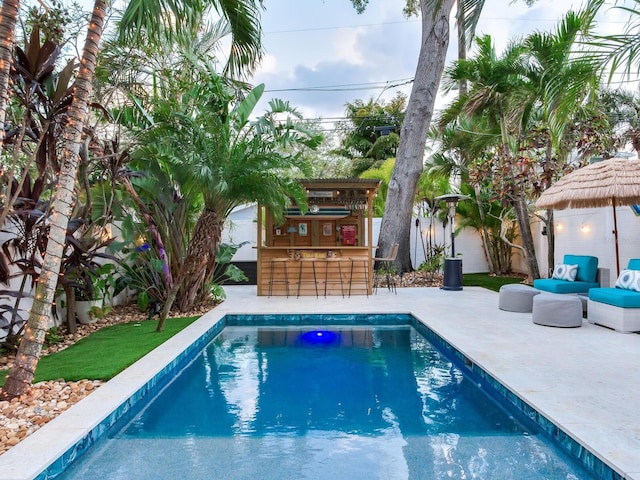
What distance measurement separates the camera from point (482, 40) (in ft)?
31.8

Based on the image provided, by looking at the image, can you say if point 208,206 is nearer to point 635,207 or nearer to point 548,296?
point 548,296

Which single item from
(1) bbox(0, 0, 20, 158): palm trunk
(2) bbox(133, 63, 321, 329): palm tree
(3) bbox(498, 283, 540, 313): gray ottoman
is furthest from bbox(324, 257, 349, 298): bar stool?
(1) bbox(0, 0, 20, 158): palm trunk

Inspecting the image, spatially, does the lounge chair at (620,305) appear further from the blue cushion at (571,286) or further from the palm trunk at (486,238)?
the palm trunk at (486,238)

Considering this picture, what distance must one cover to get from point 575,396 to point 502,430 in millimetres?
637

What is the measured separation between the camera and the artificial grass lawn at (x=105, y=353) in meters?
3.76

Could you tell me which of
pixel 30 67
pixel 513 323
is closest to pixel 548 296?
pixel 513 323

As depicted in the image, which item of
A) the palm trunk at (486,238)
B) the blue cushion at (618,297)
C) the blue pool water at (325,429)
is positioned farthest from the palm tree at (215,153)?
the palm trunk at (486,238)

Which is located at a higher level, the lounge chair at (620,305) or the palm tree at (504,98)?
the palm tree at (504,98)

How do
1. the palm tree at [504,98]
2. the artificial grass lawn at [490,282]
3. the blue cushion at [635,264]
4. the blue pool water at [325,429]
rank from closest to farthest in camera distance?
1. the blue pool water at [325,429]
2. the blue cushion at [635,264]
3. the palm tree at [504,98]
4. the artificial grass lawn at [490,282]

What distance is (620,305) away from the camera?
539 centimetres

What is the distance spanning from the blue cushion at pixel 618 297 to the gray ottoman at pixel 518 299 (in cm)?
103

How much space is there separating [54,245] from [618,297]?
6321 millimetres

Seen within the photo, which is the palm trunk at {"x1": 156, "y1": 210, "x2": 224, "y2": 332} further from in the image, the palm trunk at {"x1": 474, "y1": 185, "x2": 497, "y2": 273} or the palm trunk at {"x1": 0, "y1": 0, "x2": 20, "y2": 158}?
the palm trunk at {"x1": 474, "y1": 185, "x2": 497, "y2": 273}

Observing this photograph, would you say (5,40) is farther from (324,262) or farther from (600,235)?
(600,235)
